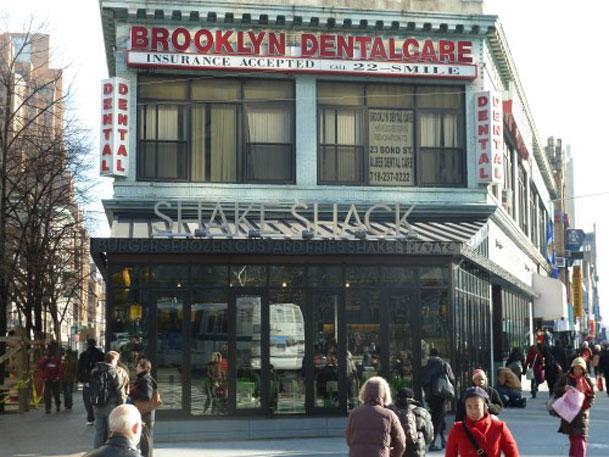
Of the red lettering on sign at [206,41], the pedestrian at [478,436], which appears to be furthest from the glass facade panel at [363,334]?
the pedestrian at [478,436]

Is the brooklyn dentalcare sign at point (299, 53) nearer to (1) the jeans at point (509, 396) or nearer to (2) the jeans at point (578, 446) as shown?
(1) the jeans at point (509, 396)

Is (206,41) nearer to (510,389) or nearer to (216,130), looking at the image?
(216,130)

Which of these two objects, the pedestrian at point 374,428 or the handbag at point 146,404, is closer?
the pedestrian at point 374,428

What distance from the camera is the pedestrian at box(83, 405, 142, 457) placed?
6910 mm

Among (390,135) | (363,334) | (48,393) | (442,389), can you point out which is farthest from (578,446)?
(48,393)

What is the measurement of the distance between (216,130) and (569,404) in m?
13.1

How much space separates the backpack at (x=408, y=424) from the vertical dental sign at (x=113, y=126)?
14.3m

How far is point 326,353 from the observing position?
22266mm

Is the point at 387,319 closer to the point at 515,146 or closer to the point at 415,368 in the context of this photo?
the point at 415,368

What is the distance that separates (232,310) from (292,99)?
6.50m

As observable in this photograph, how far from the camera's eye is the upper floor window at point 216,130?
25.6 metres

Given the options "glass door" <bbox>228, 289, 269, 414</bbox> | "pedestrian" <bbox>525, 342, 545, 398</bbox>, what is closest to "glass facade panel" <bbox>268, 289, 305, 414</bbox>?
"glass door" <bbox>228, 289, 269, 414</bbox>

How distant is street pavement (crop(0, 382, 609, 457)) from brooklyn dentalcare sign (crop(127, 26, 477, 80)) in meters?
8.59

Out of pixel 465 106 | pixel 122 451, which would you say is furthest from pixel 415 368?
pixel 122 451
